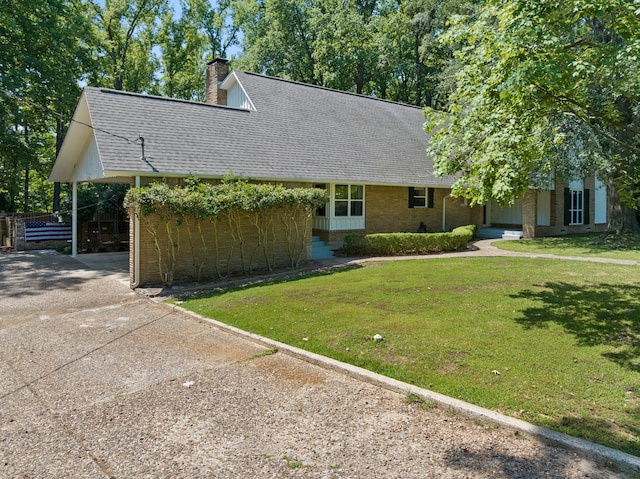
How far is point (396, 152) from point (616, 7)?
15544 millimetres

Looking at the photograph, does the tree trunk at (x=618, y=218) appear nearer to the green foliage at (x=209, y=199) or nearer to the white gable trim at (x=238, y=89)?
the green foliage at (x=209, y=199)

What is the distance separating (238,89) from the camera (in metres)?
21.9

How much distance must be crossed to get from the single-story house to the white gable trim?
0.23 ft

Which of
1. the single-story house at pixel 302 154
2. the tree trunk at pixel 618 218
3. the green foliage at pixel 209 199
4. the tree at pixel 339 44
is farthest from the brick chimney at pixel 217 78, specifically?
the tree trunk at pixel 618 218

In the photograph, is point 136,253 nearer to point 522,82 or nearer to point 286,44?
point 522,82

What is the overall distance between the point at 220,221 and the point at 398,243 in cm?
721

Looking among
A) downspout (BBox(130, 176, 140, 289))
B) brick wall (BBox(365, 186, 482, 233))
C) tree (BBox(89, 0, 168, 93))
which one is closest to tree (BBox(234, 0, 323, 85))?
tree (BBox(89, 0, 168, 93))

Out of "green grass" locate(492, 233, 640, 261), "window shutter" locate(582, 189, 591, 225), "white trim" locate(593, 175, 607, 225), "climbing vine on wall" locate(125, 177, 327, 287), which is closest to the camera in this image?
"climbing vine on wall" locate(125, 177, 327, 287)

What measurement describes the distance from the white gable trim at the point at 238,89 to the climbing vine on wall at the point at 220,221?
7.35 metres

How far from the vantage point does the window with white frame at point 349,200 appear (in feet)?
60.7

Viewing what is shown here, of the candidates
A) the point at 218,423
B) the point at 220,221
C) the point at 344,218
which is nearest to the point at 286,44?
the point at 344,218

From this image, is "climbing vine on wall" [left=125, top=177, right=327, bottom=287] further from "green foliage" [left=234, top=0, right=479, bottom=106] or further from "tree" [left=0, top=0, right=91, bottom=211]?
"green foliage" [left=234, top=0, right=479, bottom=106]

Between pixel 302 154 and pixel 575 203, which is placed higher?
pixel 302 154

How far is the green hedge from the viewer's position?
16922 mm
